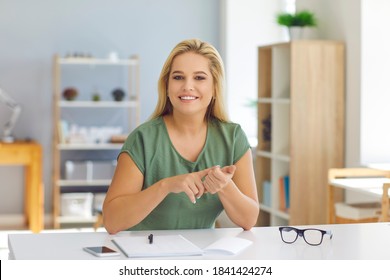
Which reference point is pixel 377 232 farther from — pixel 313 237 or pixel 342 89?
pixel 342 89

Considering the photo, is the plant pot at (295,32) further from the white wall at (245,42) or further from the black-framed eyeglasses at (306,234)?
the black-framed eyeglasses at (306,234)

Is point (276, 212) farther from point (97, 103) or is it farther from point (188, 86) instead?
point (188, 86)

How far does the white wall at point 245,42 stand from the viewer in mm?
7254

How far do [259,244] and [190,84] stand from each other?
1.93 feet

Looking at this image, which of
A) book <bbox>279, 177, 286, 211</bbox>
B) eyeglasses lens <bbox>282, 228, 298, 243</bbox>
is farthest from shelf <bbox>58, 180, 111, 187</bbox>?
eyeglasses lens <bbox>282, 228, 298, 243</bbox>

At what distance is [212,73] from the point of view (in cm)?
249

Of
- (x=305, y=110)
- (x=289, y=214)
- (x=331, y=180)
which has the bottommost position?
(x=289, y=214)

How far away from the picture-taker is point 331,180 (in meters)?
4.54

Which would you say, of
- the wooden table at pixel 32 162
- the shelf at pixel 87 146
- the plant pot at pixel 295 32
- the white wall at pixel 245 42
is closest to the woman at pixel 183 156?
the plant pot at pixel 295 32

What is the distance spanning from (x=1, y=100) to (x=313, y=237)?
534cm

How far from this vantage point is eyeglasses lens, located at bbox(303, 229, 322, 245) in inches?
83.5

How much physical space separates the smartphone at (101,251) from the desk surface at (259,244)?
0.06 feet

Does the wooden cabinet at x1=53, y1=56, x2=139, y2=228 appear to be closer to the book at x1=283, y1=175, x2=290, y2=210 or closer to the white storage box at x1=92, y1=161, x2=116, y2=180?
the white storage box at x1=92, y1=161, x2=116, y2=180
